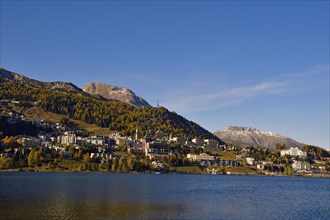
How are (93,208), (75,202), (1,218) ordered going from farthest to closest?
(75,202) < (93,208) < (1,218)

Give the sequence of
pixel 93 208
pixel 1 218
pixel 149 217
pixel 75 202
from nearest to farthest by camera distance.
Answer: pixel 1 218 < pixel 149 217 < pixel 93 208 < pixel 75 202

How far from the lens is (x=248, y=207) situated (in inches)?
3184

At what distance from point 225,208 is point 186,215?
1441 cm

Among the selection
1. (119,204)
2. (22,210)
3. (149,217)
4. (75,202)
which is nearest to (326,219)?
(149,217)

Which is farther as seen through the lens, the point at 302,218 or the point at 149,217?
the point at 302,218

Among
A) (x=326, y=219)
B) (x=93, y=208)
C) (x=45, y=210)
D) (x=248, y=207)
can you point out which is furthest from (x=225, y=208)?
(x=45, y=210)

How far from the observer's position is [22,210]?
6188 cm

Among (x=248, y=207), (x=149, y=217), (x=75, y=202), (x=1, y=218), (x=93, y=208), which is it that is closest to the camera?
(x=1, y=218)

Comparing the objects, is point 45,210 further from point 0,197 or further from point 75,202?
point 0,197

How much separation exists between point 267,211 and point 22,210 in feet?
154

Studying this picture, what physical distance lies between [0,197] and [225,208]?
4661cm

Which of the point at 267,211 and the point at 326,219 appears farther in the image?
the point at 267,211

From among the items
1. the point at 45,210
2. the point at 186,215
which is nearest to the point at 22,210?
the point at 45,210

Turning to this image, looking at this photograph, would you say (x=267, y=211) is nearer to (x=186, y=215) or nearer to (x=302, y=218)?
(x=302, y=218)
